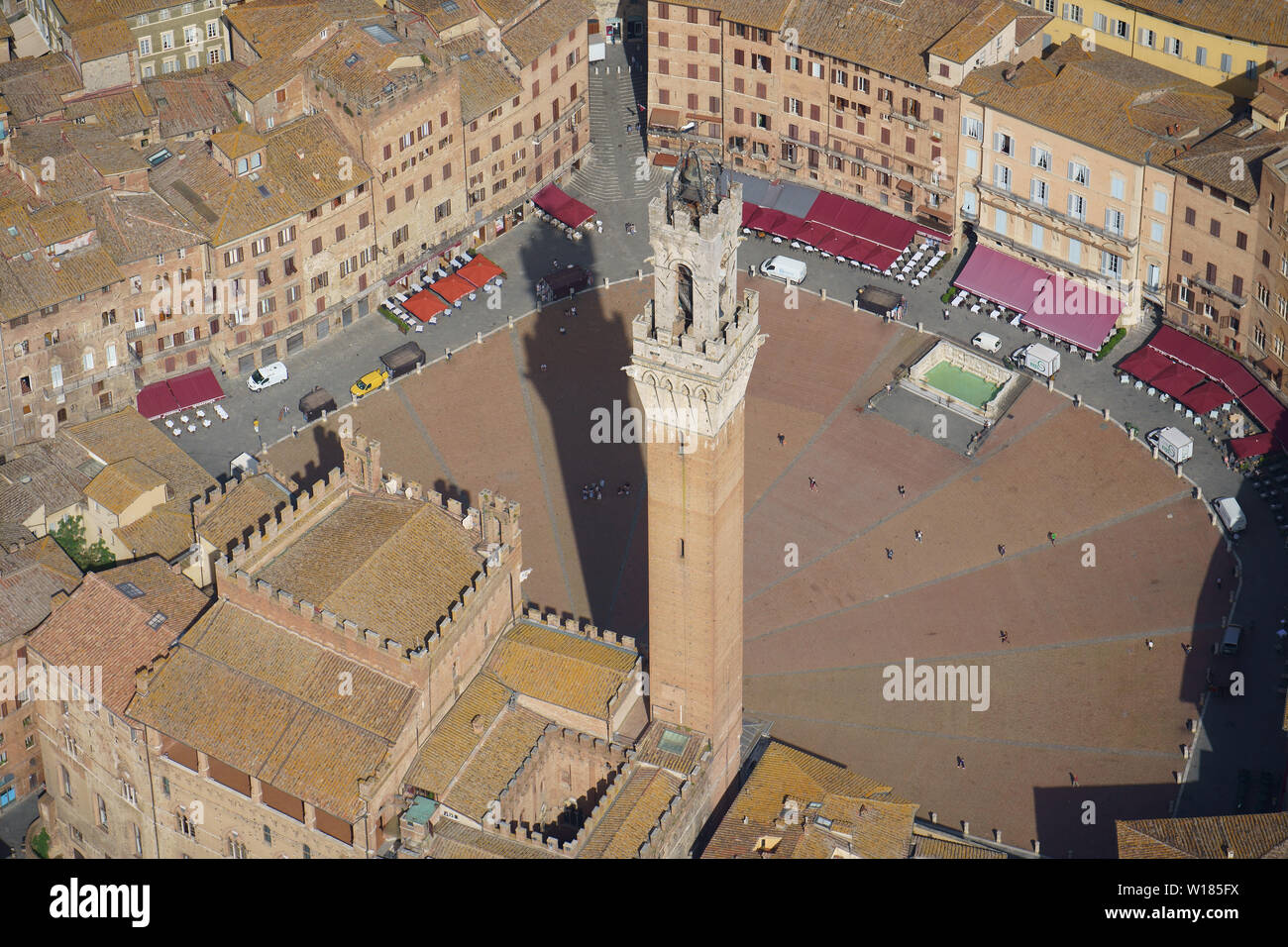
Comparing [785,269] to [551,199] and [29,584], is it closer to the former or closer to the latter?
[551,199]

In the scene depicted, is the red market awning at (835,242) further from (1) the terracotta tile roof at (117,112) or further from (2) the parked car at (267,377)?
(1) the terracotta tile roof at (117,112)

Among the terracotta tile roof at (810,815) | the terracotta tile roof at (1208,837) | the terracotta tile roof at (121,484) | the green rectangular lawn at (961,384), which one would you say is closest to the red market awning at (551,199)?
the green rectangular lawn at (961,384)

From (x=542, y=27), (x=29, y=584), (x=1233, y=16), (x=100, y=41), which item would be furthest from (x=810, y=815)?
(x=100, y=41)

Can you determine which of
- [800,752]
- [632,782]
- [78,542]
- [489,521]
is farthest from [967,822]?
[78,542]

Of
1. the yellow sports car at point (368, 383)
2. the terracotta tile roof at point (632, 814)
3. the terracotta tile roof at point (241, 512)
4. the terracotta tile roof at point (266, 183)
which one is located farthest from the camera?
the yellow sports car at point (368, 383)

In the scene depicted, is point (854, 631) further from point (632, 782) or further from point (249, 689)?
point (249, 689)

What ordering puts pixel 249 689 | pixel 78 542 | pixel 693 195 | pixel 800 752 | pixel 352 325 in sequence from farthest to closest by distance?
pixel 352 325
pixel 78 542
pixel 800 752
pixel 249 689
pixel 693 195

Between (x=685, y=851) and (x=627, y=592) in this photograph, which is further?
(x=627, y=592)
